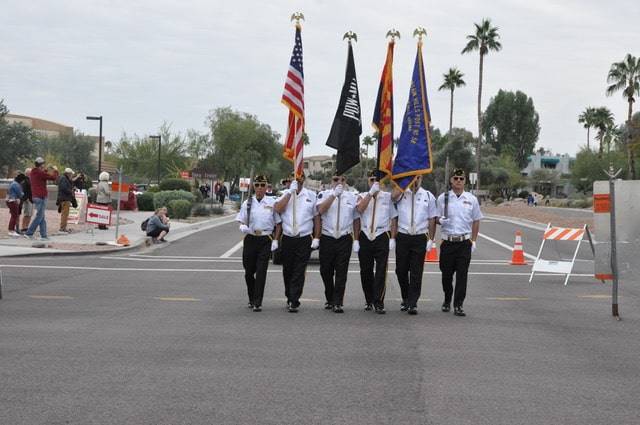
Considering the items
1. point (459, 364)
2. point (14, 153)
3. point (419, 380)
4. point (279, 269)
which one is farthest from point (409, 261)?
point (14, 153)

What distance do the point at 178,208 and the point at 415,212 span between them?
98.3 feet

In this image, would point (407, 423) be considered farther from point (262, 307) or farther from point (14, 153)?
point (14, 153)

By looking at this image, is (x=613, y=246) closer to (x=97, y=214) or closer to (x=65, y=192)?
(x=97, y=214)

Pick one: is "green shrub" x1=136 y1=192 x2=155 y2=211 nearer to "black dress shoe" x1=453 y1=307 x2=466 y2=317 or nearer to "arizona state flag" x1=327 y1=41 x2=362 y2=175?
"arizona state flag" x1=327 y1=41 x2=362 y2=175

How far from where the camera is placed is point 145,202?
47.1 meters

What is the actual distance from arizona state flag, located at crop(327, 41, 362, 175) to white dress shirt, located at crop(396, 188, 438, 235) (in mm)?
1120

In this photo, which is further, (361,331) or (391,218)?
(391,218)

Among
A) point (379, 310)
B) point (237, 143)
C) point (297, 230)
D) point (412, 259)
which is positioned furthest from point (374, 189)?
point (237, 143)

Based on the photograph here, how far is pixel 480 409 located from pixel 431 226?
573cm

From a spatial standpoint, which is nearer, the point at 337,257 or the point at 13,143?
the point at 337,257

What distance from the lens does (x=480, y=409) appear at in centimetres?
702

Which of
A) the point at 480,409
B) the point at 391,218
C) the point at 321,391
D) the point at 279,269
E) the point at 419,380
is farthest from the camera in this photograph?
the point at 279,269

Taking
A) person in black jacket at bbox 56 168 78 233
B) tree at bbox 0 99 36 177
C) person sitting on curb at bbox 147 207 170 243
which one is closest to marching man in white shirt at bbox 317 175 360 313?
person sitting on curb at bbox 147 207 170 243

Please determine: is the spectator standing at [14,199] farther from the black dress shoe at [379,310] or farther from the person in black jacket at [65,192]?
the black dress shoe at [379,310]
